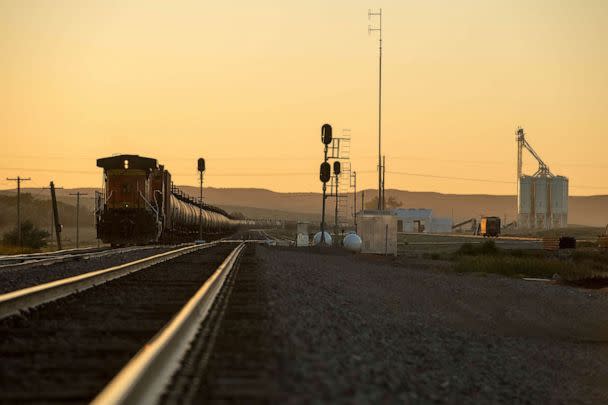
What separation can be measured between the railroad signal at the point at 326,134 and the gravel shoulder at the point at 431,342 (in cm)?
2701

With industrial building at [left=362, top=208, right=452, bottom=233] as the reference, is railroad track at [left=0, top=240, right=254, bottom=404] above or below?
below

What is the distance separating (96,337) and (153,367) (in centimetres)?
249

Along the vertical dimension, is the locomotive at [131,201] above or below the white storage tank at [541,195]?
below

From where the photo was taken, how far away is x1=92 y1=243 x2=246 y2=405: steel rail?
4480mm

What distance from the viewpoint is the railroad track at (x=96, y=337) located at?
201 inches

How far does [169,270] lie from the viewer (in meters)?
18.0

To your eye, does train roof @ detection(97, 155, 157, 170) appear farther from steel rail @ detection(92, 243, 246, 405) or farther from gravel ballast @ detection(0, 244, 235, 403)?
steel rail @ detection(92, 243, 246, 405)

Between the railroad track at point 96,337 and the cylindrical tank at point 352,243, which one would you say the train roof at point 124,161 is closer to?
the cylindrical tank at point 352,243

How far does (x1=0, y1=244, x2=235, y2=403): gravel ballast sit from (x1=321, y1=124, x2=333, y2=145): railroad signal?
38.4 meters

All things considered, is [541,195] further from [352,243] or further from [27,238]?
[352,243]

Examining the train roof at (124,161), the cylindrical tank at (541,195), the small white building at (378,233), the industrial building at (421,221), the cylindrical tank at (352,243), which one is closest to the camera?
the train roof at (124,161)

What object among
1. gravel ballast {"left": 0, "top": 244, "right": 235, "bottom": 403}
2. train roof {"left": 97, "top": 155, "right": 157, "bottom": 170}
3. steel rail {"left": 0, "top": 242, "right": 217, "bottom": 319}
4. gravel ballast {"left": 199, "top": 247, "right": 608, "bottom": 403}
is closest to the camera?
gravel ballast {"left": 0, "top": 244, "right": 235, "bottom": 403}

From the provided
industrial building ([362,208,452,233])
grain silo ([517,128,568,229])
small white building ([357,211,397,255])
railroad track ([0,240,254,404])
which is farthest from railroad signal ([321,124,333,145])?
industrial building ([362,208,452,233])

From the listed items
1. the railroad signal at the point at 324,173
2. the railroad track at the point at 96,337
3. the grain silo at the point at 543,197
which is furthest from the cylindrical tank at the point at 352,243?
the grain silo at the point at 543,197
